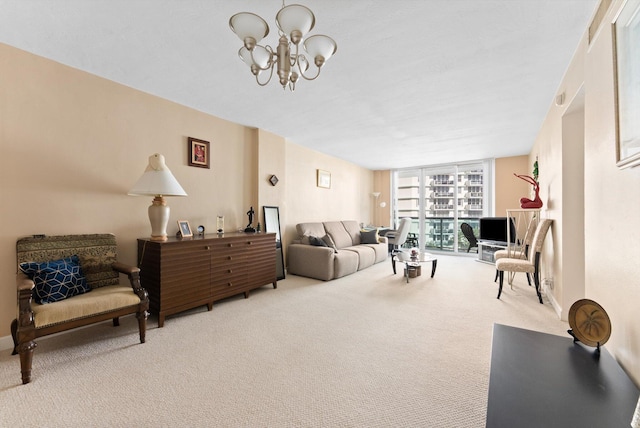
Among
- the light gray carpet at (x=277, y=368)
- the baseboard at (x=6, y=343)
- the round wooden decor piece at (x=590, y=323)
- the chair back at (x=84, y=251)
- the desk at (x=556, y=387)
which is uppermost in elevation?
the chair back at (x=84, y=251)

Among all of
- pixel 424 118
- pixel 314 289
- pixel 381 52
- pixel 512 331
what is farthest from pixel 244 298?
pixel 424 118

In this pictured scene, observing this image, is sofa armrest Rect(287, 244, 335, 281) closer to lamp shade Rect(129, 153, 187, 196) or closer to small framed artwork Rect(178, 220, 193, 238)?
small framed artwork Rect(178, 220, 193, 238)

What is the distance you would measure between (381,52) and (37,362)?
3.65 meters

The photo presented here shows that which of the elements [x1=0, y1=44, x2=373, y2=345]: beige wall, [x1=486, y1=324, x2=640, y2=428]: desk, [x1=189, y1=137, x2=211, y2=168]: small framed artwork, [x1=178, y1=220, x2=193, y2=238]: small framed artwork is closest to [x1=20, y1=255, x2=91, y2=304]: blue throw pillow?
[x1=0, y1=44, x2=373, y2=345]: beige wall

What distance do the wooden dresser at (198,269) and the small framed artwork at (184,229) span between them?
175 mm

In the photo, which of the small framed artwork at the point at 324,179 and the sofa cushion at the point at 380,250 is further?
A: the small framed artwork at the point at 324,179

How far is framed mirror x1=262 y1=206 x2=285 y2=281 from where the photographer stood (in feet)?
14.2

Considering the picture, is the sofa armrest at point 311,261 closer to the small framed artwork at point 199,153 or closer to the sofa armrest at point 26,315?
the small framed artwork at point 199,153

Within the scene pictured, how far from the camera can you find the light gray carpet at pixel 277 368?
146 cm

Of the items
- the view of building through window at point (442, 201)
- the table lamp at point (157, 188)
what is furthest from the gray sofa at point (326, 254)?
the table lamp at point (157, 188)

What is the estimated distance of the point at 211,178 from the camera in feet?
12.1

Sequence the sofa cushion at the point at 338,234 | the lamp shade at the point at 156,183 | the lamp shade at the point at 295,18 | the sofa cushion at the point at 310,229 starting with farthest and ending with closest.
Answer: the sofa cushion at the point at 338,234, the sofa cushion at the point at 310,229, the lamp shade at the point at 156,183, the lamp shade at the point at 295,18

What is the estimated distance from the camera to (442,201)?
7.16m

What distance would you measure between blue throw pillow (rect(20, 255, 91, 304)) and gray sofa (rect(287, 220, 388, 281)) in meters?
2.91
